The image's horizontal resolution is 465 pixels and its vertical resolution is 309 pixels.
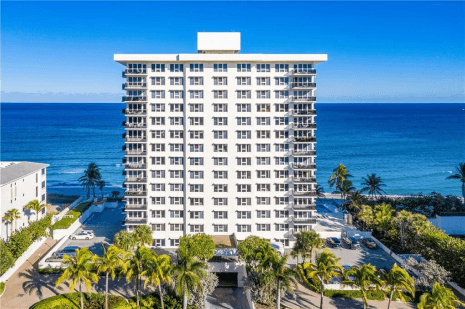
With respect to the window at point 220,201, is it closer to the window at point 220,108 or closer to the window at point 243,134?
the window at point 243,134

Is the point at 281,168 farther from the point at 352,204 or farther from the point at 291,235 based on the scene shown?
the point at 352,204

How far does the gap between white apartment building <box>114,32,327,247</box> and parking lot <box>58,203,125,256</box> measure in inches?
221

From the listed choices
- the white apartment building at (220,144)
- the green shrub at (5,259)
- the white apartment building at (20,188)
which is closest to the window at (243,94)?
the white apartment building at (220,144)

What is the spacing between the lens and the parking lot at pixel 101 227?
196 ft

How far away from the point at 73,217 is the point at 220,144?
30.1 meters

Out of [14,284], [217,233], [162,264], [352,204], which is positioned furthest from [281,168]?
[14,284]

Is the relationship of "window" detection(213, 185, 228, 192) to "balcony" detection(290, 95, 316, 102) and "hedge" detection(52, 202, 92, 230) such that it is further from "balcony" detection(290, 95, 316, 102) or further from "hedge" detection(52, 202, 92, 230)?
"hedge" detection(52, 202, 92, 230)

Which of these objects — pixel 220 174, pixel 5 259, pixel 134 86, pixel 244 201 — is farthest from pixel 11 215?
pixel 244 201

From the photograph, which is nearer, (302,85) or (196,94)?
(196,94)

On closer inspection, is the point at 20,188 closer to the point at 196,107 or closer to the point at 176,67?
the point at 196,107

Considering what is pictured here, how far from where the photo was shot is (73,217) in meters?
68.2

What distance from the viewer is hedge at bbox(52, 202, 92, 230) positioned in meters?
63.8

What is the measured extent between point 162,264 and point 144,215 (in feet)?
75.9

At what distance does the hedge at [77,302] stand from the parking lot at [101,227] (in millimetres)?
14240
